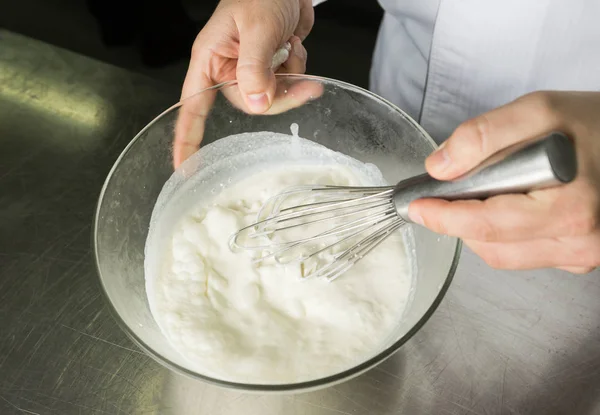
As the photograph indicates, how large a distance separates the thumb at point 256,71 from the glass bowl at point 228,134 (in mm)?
38

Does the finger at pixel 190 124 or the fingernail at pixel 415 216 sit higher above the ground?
the fingernail at pixel 415 216

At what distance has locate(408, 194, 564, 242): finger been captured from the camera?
22.8 inches

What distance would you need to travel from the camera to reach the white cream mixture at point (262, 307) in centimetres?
72

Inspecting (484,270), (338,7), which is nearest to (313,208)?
(484,270)

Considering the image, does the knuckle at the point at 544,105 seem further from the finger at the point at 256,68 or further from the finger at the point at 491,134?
the finger at the point at 256,68

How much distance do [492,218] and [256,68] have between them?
407mm

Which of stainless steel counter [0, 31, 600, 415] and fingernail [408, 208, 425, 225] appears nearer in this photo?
fingernail [408, 208, 425, 225]

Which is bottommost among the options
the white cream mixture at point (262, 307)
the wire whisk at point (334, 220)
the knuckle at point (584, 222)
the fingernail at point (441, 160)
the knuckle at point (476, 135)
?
the white cream mixture at point (262, 307)

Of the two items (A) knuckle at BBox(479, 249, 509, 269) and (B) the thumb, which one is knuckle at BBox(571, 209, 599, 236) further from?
(B) the thumb

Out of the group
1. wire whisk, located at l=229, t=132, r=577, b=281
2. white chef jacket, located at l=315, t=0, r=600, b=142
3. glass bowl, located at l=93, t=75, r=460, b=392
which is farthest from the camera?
white chef jacket, located at l=315, t=0, r=600, b=142

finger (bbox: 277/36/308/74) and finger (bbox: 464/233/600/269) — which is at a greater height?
finger (bbox: 464/233/600/269)

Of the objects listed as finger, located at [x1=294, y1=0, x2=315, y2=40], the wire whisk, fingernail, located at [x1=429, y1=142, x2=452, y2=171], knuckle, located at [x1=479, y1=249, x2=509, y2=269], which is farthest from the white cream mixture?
finger, located at [x1=294, y1=0, x2=315, y2=40]

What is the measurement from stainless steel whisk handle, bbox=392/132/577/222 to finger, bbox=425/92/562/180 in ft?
0.04

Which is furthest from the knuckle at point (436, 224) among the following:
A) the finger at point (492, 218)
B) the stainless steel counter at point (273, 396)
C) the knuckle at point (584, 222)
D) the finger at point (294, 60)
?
the finger at point (294, 60)
